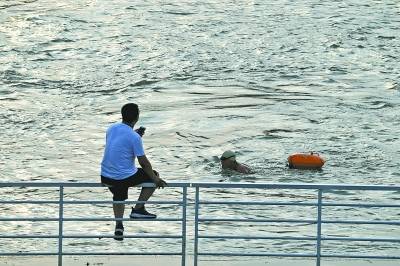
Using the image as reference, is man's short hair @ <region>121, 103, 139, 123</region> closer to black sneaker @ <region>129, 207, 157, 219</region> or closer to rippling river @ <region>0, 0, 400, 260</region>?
black sneaker @ <region>129, 207, 157, 219</region>

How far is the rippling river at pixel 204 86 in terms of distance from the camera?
95.7ft

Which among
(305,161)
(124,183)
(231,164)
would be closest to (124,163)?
(124,183)

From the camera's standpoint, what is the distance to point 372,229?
68.0 feet

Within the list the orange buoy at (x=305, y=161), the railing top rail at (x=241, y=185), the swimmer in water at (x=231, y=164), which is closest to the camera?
the railing top rail at (x=241, y=185)

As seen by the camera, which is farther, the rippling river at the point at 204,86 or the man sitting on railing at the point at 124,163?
the rippling river at the point at 204,86

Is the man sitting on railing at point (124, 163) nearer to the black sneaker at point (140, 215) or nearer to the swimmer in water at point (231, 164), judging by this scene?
the black sneaker at point (140, 215)

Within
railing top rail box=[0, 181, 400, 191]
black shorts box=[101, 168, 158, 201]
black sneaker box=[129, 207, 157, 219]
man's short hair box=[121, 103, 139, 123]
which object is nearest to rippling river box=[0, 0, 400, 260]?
black shorts box=[101, 168, 158, 201]

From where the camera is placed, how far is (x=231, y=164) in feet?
84.6

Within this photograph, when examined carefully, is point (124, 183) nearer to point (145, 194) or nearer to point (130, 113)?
point (145, 194)

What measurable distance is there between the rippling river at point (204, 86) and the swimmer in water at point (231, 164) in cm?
29

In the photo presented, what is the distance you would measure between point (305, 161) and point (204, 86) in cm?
1014

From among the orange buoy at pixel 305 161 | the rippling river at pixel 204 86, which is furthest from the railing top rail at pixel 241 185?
the orange buoy at pixel 305 161

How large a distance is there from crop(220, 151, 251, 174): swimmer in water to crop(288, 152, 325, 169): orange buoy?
1.06 metres

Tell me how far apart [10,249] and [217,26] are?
85.9 feet
